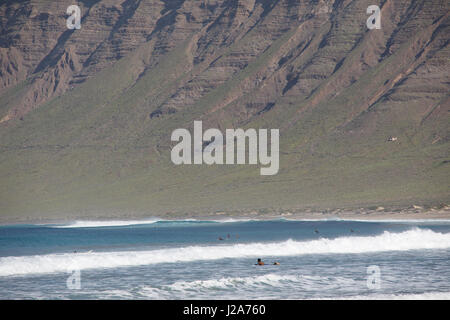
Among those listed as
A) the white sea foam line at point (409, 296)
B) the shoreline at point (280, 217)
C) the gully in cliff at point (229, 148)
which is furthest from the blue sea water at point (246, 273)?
the gully in cliff at point (229, 148)

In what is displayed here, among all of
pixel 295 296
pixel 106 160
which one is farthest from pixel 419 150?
pixel 295 296

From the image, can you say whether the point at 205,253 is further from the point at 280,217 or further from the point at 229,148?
the point at 229,148

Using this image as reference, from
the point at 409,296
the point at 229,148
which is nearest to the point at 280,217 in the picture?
the point at 229,148

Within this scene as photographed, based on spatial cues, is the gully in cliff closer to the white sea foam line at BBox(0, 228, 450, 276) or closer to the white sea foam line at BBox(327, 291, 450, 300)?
the white sea foam line at BBox(0, 228, 450, 276)

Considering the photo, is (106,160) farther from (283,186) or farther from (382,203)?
(382,203)

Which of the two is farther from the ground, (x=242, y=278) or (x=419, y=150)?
(x=419, y=150)
